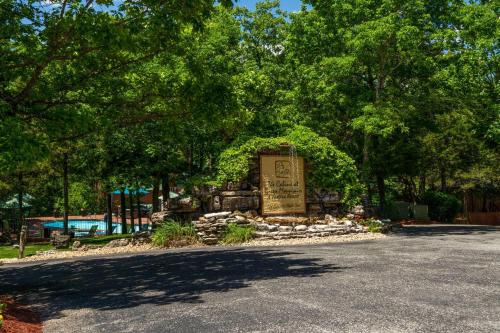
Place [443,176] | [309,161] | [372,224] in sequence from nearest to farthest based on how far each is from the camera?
[372,224] < [309,161] < [443,176]

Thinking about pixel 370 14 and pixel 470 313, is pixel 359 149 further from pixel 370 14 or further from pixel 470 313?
pixel 470 313

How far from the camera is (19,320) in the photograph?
659 centimetres

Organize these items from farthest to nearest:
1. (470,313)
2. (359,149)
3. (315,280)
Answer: (359,149), (315,280), (470,313)

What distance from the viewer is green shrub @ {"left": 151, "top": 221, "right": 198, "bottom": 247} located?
16375 mm

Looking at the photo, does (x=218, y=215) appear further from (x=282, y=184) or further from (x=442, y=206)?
(x=442, y=206)

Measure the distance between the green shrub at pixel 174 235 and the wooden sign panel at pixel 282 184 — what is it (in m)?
3.18

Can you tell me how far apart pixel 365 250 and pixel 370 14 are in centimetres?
1303

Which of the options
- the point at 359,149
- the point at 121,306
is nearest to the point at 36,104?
the point at 121,306

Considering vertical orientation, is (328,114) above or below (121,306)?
above

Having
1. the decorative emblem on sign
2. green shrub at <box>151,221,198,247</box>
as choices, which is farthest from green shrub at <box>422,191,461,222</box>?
green shrub at <box>151,221,198,247</box>

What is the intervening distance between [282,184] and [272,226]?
7.19 ft

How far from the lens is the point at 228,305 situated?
22.7 ft

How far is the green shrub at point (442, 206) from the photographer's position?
97.3 ft

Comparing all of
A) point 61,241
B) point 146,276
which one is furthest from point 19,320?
point 61,241
